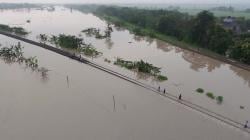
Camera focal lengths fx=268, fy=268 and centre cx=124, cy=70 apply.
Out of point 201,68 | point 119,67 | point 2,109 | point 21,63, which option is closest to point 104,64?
point 119,67

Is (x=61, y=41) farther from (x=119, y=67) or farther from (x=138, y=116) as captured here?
(x=138, y=116)

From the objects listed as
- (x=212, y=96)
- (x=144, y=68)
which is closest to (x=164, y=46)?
(x=144, y=68)

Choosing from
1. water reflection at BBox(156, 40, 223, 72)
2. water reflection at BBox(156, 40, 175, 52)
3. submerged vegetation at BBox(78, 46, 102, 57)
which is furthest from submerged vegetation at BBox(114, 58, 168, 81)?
water reflection at BBox(156, 40, 175, 52)

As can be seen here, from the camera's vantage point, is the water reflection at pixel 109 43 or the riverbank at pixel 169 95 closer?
the riverbank at pixel 169 95

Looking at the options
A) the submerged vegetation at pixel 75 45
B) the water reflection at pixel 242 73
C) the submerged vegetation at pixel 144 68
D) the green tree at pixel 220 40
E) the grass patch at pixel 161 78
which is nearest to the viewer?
the grass patch at pixel 161 78

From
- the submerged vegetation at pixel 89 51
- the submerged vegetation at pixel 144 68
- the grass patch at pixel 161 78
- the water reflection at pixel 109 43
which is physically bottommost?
the grass patch at pixel 161 78

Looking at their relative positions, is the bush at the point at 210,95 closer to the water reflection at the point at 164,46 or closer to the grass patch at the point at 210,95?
the grass patch at the point at 210,95

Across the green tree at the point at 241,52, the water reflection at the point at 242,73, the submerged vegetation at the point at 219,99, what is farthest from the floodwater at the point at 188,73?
the green tree at the point at 241,52

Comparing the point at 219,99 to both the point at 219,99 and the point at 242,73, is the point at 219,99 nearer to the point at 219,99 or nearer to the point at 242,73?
the point at 219,99

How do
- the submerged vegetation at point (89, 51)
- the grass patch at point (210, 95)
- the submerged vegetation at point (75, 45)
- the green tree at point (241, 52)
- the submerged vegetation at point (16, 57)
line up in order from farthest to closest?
the submerged vegetation at point (75, 45) → the submerged vegetation at point (89, 51) → the green tree at point (241, 52) → the submerged vegetation at point (16, 57) → the grass patch at point (210, 95)
